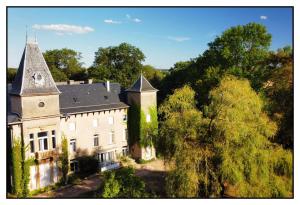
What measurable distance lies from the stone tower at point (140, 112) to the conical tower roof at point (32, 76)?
29.2 feet

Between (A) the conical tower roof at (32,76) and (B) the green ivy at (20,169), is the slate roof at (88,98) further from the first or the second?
(B) the green ivy at (20,169)

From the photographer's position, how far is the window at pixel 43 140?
24.8m

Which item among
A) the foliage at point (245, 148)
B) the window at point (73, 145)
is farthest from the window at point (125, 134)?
the foliage at point (245, 148)

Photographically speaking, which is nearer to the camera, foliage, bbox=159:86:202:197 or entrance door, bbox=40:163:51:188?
foliage, bbox=159:86:202:197

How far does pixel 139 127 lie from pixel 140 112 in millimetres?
1566

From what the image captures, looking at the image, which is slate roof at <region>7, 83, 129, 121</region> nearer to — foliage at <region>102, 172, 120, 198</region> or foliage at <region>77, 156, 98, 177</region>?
foliage at <region>77, 156, 98, 177</region>

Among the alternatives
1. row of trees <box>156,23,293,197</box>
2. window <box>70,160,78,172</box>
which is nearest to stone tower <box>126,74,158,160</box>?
window <box>70,160,78,172</box>

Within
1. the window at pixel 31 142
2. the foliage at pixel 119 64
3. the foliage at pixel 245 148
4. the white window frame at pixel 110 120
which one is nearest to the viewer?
the foliage at pixel 245 148

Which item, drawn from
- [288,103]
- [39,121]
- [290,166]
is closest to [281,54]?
[288,103]

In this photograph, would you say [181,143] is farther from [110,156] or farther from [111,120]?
[110,156]

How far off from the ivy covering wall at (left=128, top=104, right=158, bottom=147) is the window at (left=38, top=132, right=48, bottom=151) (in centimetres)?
938

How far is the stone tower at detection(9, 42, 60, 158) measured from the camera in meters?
23.7

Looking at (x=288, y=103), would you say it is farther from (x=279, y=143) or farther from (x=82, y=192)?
(x=82, y=192)

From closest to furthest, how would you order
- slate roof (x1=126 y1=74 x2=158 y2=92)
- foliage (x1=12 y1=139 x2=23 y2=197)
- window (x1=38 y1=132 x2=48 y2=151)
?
1. foliage (x1=12 y1=139 x2=23 y2=197)
2. window (x1=38 y1=132 x2=48 y2=151)
3. slate roof (x1=126 y1=74 x2=158 y2=92)
